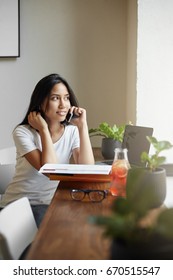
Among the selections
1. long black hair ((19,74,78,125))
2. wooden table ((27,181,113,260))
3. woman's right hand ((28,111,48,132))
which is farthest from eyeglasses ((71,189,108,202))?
long black hair ((19,74,78,125))

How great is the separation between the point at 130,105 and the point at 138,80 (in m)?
0.33

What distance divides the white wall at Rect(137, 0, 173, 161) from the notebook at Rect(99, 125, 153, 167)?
23.5 inches

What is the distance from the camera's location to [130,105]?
9.62 ft

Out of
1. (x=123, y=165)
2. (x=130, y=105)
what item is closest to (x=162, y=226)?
(x=123, y=165)

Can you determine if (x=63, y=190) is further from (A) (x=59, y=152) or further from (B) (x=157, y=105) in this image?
(B) (x=157, y=105)

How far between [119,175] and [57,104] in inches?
26.2

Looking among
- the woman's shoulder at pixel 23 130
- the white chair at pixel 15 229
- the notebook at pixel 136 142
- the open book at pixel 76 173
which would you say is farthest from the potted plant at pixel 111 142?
the white chair at pixel 15 229

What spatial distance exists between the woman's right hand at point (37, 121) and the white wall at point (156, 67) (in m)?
0.89

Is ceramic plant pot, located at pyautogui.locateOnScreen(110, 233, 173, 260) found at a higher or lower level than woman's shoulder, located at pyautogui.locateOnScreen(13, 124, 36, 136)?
lower

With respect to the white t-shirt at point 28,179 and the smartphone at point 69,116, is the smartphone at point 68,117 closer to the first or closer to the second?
the smartphone at point 69,116

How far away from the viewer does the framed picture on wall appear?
3043mm

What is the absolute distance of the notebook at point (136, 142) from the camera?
6.12 feet

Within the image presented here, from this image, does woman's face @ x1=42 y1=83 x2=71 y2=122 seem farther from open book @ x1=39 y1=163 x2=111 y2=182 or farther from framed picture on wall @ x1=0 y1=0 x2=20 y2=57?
framed picture on wall @ x1=0 y1=0 x2=20 y2=57
